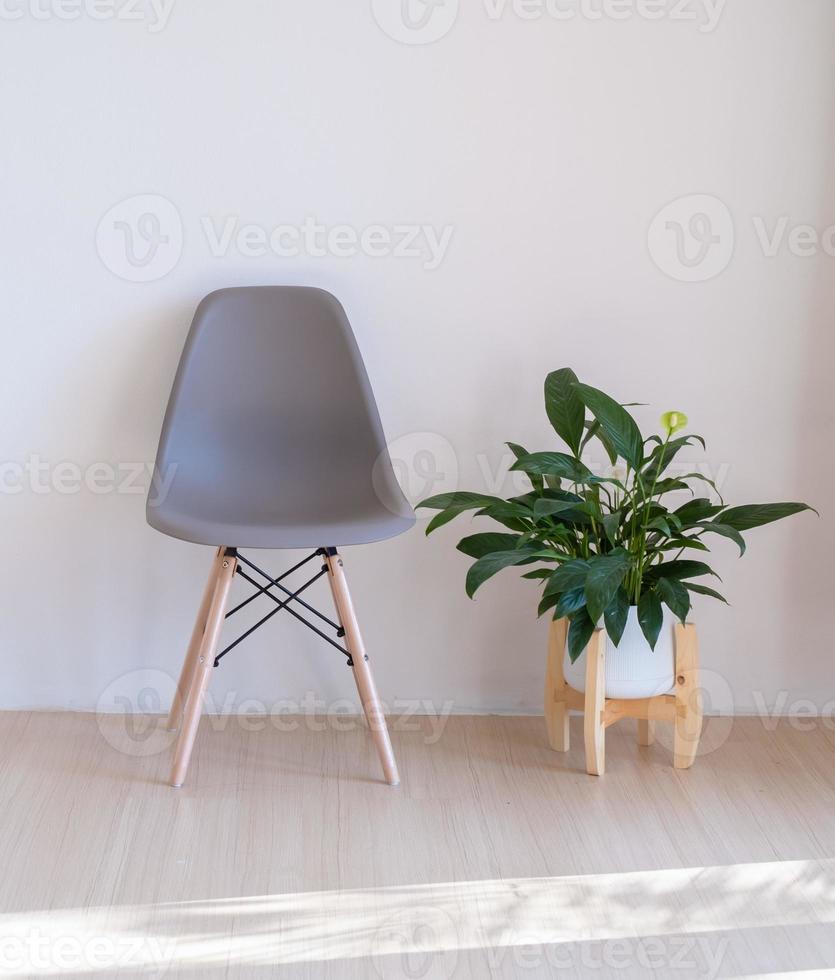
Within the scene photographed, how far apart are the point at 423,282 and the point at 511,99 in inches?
16.0

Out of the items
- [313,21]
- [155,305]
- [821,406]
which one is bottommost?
[821,406]

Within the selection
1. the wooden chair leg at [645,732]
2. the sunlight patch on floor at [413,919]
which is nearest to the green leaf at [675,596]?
the wooden chair leg at [645,732]

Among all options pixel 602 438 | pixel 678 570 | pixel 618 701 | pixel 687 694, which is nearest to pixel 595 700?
pixel 618 701

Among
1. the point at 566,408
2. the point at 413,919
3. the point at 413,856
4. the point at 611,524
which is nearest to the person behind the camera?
the point at 413,919

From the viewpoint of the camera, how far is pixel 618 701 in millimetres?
2189

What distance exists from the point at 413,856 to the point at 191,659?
668 millimetres

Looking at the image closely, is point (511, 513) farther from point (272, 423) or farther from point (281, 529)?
point (272, 423)

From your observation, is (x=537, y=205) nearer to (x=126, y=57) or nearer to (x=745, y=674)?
(x=126, y=57)

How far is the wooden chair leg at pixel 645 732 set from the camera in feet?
7.57

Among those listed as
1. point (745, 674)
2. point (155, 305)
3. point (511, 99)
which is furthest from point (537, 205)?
point (745, 674)

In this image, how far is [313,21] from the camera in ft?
7.13

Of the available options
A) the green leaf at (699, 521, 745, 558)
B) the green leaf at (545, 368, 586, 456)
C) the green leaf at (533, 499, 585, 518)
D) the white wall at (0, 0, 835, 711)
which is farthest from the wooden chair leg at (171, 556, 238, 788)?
the green leaf at (699, 521, 745, 558)

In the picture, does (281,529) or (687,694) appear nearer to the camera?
(281,529)

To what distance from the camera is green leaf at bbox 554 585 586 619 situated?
2.05 metres
